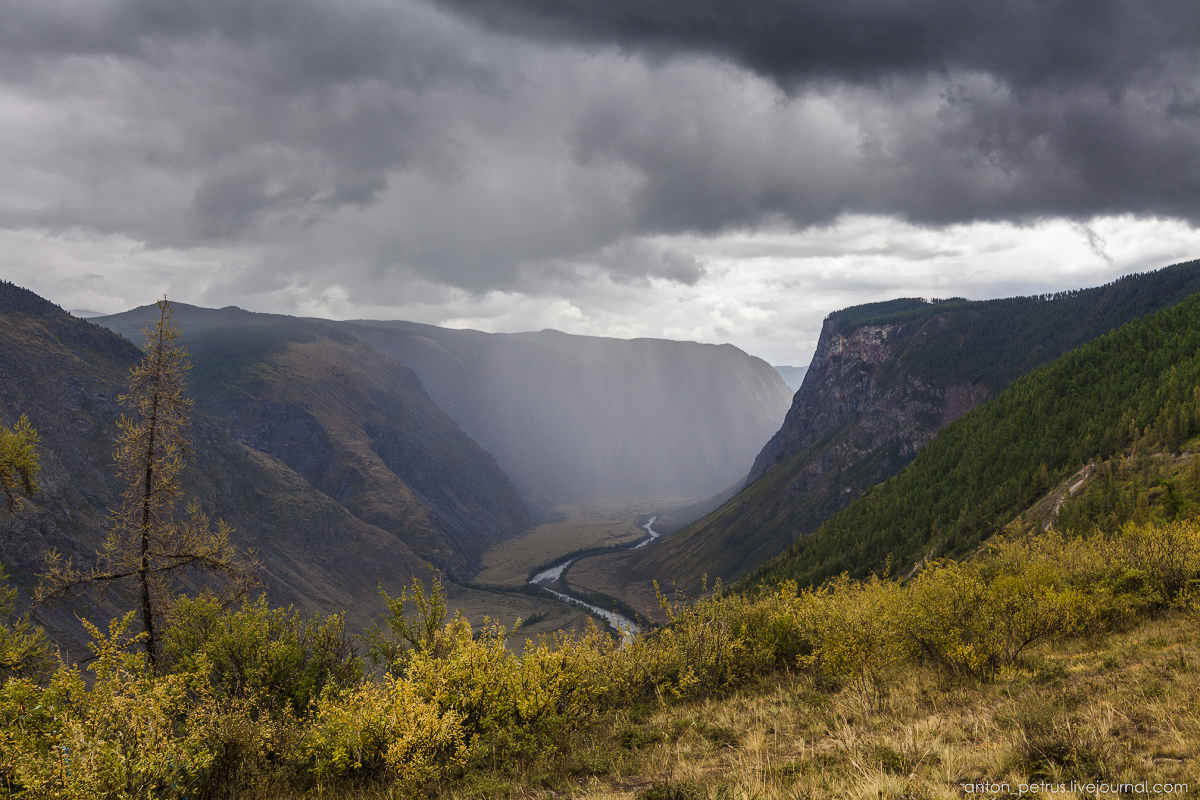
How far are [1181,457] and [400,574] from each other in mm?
166332

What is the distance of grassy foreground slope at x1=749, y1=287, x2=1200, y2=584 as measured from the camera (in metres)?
81.8

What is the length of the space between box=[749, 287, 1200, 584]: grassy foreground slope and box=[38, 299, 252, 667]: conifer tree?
84.6 metres

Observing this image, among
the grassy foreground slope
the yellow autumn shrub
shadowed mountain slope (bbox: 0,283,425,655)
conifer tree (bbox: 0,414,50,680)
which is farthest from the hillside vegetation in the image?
the grassy foreground slope

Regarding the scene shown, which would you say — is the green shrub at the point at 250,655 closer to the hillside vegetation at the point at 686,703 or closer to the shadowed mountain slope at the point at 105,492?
the hillside vegetation at the point at 686,703

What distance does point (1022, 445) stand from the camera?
9919cm

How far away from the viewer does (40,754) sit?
32.0 feet

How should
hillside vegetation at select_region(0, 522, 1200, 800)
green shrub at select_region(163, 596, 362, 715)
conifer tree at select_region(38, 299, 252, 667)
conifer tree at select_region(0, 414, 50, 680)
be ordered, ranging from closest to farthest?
hillside vegetation at select_region(0, 522, 1200, 800)
conifer tree at select_region(0, 414, 50, 680)
conifer tree at select_region(38, 299, 252, 667)
green shrub at select_region(163, 596, 362, 715)

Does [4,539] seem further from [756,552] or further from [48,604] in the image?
[756,552]

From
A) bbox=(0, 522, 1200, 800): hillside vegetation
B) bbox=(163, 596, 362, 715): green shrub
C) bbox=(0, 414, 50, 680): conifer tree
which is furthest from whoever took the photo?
bbox=(163, 596, 362, 715): green shrub

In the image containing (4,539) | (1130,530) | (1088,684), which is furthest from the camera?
(4,539)

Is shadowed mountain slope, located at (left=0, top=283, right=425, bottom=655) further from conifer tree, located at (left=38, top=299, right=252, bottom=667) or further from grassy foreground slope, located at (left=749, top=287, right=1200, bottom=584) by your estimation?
grassy foreground slope, located at (left=749, top=287, right=1200, bottom=584)

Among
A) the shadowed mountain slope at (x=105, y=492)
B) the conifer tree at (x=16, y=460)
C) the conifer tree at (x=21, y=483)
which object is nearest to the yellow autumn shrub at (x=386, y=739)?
the conifer tree at (x=21, y=483)

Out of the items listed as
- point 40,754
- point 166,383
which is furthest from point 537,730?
point 166,383

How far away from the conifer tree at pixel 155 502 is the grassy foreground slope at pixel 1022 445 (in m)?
84.6
